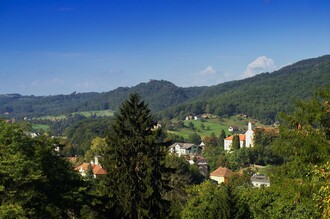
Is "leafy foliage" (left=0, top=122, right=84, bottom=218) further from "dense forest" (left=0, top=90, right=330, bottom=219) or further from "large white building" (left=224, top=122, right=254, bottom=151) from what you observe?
"large white building" (left=224, top=122, right=254, bottom=151)

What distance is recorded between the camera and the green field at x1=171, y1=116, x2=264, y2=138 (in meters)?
153

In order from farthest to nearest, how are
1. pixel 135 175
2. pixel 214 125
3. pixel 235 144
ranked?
pixel 214 125 < pixel 235 144 < pixel 135 175

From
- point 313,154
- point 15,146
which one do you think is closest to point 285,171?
point 313,154

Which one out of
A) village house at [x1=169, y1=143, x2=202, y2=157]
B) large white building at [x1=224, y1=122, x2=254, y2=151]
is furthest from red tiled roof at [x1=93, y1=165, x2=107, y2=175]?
large white building at [x1=224, y1=122, x2=254, y2=151]

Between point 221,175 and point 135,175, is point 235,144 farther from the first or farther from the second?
point 135,175

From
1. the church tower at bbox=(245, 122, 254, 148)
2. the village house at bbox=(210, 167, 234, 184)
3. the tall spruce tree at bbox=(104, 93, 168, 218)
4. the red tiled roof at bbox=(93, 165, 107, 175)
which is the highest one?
the tall spruce tree at bbox=(104, 93, 168, 218)

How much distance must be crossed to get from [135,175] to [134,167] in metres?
0.42

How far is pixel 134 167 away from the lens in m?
19.8

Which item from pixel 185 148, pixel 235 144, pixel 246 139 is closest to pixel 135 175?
pixel 235 144

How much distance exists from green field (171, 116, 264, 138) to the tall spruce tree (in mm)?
125952

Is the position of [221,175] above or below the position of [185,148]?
below

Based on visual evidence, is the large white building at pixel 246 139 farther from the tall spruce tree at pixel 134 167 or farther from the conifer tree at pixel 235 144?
the tall spruce tree at pixel 134 167

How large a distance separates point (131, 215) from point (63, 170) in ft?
13.7

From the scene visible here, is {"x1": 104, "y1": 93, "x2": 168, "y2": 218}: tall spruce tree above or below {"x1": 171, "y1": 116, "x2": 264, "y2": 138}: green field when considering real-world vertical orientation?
above
